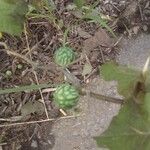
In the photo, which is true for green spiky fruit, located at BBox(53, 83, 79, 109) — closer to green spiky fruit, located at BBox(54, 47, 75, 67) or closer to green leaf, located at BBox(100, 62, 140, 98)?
green spiky fruit, located at BBox(54, 47, 75, 67)

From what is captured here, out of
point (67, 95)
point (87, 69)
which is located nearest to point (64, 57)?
point (67, 95)

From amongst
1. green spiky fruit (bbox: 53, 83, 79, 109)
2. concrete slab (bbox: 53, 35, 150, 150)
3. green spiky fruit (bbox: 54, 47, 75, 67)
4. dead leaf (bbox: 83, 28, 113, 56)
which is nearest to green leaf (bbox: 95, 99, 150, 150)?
green spiky fruit (bbox: 53, 83, 79, 109)

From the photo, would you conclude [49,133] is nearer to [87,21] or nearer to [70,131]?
[70,131]

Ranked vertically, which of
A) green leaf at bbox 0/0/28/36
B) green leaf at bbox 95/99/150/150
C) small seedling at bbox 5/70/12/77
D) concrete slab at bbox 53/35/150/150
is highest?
green leaf at bbox 0/0/28/36

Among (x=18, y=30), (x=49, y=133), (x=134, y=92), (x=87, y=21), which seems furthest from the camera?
(x=87, y=21)

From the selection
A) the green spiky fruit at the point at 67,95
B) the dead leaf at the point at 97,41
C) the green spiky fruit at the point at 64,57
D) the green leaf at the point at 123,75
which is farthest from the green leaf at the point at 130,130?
the dead leaf at the point at 97,41

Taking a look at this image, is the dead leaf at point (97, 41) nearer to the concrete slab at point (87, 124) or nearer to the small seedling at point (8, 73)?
the concrete slab at point (87, 124)

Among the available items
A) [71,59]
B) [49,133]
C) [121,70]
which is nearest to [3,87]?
[49,133]
